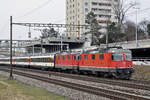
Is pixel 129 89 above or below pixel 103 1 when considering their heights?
below

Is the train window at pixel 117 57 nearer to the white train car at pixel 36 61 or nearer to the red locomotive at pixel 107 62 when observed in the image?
the red locomotive at pixel 107 62

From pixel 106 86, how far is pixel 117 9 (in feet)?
131

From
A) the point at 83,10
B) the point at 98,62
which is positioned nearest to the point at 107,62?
the point at 98,62

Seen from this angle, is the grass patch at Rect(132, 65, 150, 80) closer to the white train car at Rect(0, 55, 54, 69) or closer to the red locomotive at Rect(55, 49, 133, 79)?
the red locomotive at Rect(55, 49, 133, 79)

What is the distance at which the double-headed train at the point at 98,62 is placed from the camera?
23.9 m

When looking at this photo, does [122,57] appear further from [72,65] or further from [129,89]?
[72,65]

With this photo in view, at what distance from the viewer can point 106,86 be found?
18.8 metres

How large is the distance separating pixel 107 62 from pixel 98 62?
166 centimetres

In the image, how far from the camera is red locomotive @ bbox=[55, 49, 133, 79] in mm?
23781

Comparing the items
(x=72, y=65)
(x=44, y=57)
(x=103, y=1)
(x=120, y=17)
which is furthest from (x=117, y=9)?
(x=103, y=1)

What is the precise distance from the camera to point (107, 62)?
24.5 m

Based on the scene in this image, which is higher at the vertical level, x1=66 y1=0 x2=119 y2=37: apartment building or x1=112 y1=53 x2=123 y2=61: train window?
x1=66 y1=0 x2=119 y2=37: apartment building

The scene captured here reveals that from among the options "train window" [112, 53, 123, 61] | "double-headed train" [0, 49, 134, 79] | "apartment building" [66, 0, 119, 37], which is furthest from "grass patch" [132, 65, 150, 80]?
"apartment building" [66, 0, 119, 37]

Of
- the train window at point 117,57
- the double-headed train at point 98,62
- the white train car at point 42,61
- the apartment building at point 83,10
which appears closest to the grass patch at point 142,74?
the double-headed train at point 98,62
